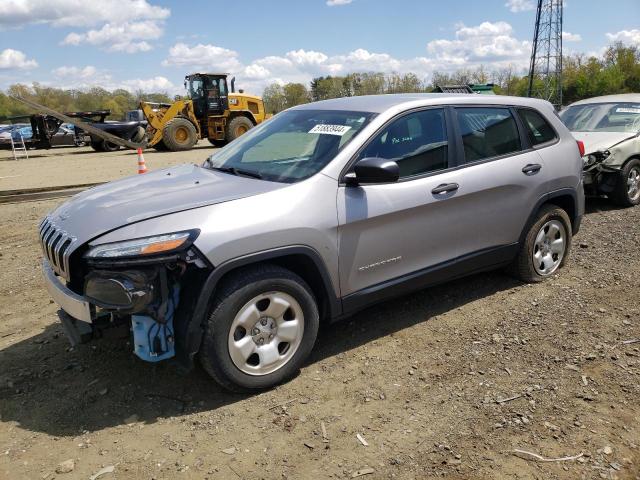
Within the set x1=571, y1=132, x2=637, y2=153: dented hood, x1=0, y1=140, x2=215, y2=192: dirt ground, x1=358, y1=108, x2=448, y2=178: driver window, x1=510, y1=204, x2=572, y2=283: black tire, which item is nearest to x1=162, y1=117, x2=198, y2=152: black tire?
→ x1=0, y1=140, x2=215, y2=192: dirt ground

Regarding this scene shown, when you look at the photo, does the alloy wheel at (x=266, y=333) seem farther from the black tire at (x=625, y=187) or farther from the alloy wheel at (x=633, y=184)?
the alloy wheel at (x=633, y=184)

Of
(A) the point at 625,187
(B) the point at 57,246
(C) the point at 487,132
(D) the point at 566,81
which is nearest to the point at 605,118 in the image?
(A) the point at 625,187

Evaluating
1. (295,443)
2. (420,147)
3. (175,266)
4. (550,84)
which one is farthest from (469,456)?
(550,84)

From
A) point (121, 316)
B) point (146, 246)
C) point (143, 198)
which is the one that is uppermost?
point (143, 198)

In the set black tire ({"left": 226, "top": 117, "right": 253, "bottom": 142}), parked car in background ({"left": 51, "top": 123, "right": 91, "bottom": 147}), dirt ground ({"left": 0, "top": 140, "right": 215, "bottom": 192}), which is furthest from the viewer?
parked car in background ({"left": 51, "top": 123, "right": 91, "bottom": 147})

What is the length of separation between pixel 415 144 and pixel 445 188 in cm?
39

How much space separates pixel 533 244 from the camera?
4633 mm

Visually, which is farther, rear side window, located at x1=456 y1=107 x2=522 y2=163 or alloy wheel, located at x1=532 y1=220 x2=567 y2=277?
alloy wheel, located at x1=532 y1=220 x2=567 y2=277

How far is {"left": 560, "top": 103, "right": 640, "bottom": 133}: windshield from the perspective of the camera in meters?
8.09

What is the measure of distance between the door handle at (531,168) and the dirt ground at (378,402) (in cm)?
108

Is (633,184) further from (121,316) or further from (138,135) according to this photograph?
(138,135)

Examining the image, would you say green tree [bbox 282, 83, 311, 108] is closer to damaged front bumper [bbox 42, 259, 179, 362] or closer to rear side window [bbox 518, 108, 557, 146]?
rear side window [bbox 518, 108, 557, 146]

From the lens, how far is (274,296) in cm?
312

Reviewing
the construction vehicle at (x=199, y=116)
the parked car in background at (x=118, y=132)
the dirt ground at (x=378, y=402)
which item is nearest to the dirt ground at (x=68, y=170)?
the construction vehicle at (x=199, y=116)
